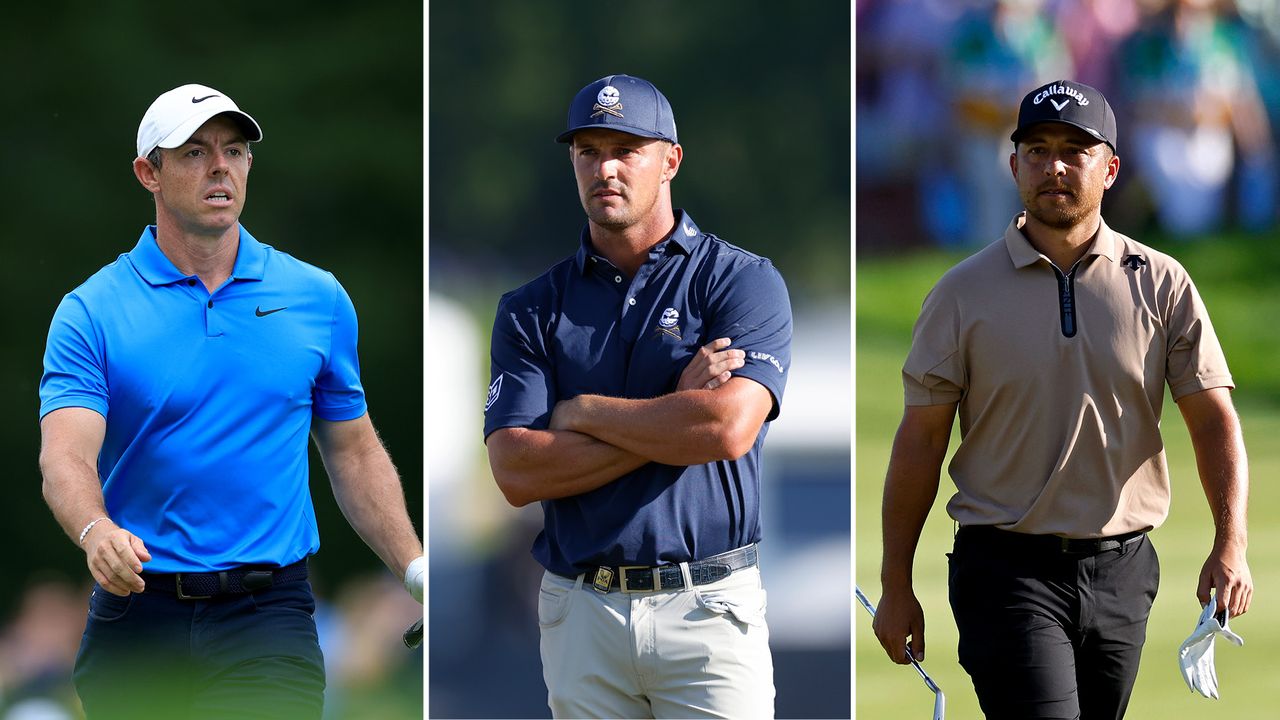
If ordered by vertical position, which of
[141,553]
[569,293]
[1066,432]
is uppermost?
[569,293]

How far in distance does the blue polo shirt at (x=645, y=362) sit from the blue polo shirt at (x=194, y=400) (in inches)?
19.7

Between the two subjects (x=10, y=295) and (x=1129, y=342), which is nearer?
(x=1129, y=342)

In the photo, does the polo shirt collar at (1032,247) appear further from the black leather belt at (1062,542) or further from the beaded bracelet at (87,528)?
the beaded bracelet at (87,528)

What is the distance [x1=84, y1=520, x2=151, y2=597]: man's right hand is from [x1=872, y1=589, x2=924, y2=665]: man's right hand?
1.55 metres

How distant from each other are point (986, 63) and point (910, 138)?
286 millimetres

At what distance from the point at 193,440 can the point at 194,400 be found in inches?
3.4

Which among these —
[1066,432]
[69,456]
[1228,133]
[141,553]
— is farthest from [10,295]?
[1228,133]

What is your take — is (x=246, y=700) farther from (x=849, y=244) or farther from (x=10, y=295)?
(x=849, y=244)

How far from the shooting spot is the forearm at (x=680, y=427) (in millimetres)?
3152

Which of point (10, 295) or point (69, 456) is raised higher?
point (10, 295)

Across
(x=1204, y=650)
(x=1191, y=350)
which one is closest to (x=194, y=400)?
(x=1191, y=350)

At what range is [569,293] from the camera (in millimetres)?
3393

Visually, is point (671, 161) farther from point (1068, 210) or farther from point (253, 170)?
point (253, 170)

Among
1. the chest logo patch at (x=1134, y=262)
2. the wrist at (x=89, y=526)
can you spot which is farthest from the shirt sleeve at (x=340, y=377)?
the chest logo patch at (x=1134, y=262)
